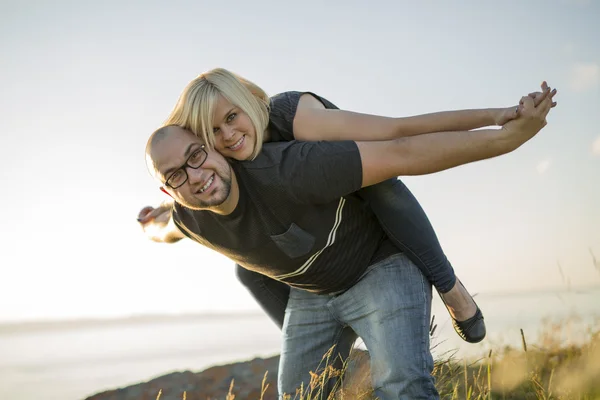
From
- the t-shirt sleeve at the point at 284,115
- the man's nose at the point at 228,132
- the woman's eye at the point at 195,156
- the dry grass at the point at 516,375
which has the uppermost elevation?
the t-shirt sleeve at the point at 284,115

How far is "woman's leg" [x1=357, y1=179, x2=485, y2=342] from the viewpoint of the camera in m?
2.76

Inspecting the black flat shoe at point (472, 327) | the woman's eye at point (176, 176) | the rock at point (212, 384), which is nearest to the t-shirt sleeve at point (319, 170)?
the woman's eye at point (176, 176)

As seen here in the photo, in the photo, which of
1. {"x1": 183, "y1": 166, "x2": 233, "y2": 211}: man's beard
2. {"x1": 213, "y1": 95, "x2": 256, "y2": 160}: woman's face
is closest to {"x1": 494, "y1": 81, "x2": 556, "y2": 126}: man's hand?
{"x1": 213, "y1": 95, "x2": 256, "y2": 160}: woman's face

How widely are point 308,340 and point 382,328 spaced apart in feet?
1.83

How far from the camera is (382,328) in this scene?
2615mm

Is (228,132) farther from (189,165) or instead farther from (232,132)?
(189,165)

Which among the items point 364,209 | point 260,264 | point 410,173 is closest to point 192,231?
point 260,264

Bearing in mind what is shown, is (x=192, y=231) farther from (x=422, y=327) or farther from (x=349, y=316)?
(x=422, y=327)

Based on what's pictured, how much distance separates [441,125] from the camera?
246 centimetres

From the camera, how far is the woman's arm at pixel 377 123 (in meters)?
2.44

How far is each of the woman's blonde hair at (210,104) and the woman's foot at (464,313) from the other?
1.22 metres

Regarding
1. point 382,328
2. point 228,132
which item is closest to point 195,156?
point 228,132

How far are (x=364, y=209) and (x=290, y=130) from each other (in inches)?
19.6

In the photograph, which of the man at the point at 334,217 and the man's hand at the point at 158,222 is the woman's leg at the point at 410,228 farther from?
the man's hand at the point at 158,222
